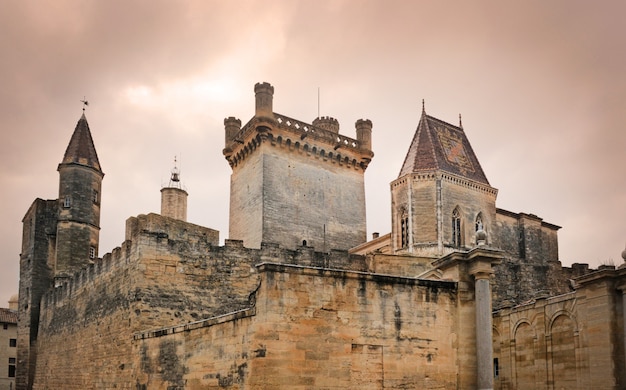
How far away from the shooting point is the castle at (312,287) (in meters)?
12.3

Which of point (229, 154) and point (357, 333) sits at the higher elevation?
point (229, 154)

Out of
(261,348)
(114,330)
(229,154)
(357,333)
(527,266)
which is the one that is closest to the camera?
(261,348)

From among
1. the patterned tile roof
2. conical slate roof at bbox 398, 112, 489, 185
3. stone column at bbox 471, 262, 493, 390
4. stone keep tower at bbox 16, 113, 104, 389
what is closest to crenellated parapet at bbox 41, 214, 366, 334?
stone keep tower at bbox 16, 113, 104, 389

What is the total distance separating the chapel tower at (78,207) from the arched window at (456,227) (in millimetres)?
18937

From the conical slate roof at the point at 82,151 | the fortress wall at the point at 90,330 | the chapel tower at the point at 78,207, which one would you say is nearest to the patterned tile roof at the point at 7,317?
the chapel tower at the point at 78,207

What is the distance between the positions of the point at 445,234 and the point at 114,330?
17.0 m

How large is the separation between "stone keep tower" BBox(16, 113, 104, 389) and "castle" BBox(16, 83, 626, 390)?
0.25 ft

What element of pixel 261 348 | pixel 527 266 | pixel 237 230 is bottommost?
pixel 261 348

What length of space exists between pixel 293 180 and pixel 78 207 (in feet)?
37.6

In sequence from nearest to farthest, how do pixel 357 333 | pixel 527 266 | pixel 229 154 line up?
pixel 357 333 < pixel 527 266 < pixel 229 154

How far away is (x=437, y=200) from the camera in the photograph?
3119 cm

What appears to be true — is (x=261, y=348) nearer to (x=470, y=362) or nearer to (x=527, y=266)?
(x=470, y=362)

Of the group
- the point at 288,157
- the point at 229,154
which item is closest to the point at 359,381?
the point at 288,157

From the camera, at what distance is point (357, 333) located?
12430mm
